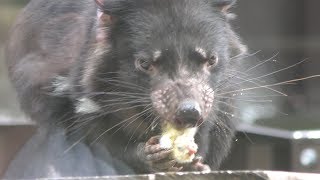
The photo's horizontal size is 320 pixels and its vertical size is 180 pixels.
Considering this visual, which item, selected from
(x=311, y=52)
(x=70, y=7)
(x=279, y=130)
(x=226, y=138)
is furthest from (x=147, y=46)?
(x=311, y=52)

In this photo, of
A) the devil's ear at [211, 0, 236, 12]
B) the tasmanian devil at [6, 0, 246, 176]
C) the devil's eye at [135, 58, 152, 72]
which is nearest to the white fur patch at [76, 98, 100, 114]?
the tasmanian devil at [6, 0, 246, 176]

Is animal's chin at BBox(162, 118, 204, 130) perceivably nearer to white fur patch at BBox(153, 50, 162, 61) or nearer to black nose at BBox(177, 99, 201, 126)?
black nose at BBox(177, 99, 201, 126)

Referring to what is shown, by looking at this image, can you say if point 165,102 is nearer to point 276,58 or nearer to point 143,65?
point 143,65

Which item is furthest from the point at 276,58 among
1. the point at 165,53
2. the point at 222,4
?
the point at 165,53

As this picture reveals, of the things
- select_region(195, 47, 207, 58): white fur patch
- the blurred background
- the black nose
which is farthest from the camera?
the blurred background

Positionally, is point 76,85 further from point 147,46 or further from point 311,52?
point 311,52

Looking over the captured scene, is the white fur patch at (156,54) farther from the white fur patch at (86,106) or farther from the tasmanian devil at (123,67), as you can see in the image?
the white fur patch at (86,106)
